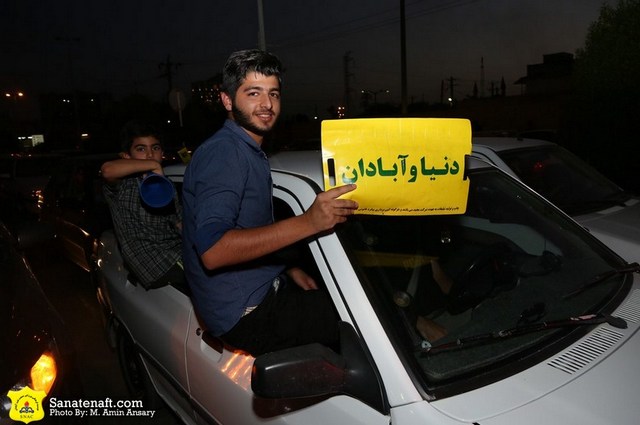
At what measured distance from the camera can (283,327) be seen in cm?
175

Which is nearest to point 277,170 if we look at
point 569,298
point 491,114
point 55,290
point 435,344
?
point 435,344

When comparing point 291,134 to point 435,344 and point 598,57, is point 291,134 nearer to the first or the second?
point 598,57

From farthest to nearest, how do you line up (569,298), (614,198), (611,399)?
1. (614,198)
2. (569,298)
3. (611,399)

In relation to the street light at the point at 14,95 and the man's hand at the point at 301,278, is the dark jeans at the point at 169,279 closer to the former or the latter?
the man's hand at the point at 301,278

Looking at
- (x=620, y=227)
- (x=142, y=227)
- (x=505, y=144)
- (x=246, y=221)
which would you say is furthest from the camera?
(x=505, y=144)

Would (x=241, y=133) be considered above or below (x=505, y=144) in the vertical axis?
above

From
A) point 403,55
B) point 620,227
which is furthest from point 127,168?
point 403,55

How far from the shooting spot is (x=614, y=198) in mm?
4125

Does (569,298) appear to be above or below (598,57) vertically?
below

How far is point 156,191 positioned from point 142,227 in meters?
0.35

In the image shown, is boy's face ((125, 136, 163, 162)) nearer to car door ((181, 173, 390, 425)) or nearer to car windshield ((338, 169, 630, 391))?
car door ((181, 173, 390, 425))

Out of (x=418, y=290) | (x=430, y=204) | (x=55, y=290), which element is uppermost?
(x=430, y=204)

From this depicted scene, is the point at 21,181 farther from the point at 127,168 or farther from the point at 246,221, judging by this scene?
the point at 246,221

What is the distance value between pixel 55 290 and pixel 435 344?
568 centimetres
